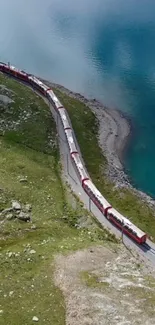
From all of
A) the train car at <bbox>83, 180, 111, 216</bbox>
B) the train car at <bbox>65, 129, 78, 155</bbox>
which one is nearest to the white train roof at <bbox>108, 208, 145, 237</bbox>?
the train car at <bbox>83, 180, 111, 216</bbox>

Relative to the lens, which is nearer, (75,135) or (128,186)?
(128,186)

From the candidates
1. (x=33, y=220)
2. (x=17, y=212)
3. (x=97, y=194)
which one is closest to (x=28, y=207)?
(x=17, y=212)

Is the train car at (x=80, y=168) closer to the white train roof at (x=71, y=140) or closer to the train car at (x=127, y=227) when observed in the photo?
the white train roof at (x=71, y=140)

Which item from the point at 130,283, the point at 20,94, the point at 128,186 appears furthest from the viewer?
the point at 20,94

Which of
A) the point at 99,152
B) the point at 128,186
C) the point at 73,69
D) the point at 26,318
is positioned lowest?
the point at 26,318

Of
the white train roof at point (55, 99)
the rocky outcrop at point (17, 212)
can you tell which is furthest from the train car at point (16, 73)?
the rocky outcrop at point (17, 212)

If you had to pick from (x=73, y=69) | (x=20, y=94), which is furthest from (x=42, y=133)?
(x=73, y=69)

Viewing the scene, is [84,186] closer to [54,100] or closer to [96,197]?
[96,197]

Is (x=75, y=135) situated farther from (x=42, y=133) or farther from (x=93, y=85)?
(x=93, y=85)
